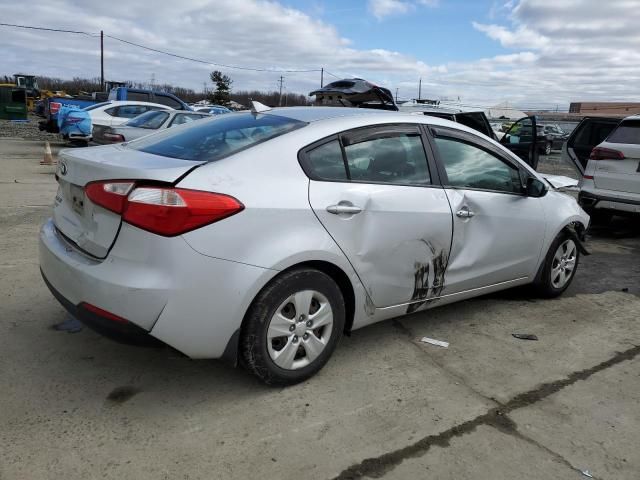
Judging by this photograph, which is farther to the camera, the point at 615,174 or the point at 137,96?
the point at 137,96

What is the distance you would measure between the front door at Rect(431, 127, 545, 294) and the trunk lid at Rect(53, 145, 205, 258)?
6.18 feet

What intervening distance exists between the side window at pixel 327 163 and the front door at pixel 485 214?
2.85 feet

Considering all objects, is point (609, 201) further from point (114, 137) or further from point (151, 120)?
point (151, 120)

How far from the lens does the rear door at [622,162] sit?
700 centimetres

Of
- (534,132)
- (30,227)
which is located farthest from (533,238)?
(30,227)

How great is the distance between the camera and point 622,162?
281 inches

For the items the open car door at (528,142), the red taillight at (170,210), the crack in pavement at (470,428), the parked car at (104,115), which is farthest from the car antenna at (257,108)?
the parked car at (104,115)

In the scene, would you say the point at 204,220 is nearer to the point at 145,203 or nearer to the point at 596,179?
the point at 145,203

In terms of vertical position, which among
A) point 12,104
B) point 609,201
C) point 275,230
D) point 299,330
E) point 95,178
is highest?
point 12,104

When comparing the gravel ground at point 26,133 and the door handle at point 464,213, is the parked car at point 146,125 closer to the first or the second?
the door handle at point 464,213

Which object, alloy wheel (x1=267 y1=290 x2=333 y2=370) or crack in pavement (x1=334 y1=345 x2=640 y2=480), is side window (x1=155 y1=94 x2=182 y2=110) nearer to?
alloy wheel (x1=267 y1=290 x2=333 y2=370)

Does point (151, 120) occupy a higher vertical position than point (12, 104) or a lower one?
lower

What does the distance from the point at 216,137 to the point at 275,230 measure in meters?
0.84

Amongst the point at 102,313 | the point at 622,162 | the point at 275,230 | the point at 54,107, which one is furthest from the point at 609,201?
the point at 54,107
